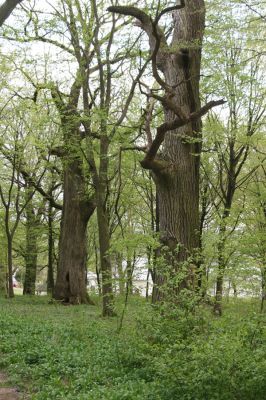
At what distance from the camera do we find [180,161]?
833 cm

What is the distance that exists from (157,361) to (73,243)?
12.5 meters

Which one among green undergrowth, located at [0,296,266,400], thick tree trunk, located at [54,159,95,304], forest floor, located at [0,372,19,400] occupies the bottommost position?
forest floor, located at [0,372,19,400]

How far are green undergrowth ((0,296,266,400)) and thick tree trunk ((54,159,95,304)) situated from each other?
9345mm

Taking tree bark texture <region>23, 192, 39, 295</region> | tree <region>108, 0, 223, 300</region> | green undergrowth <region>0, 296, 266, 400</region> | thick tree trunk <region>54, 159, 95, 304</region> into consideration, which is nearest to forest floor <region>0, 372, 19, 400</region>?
green undergrowth <region>0, 296, 266, 400</region>

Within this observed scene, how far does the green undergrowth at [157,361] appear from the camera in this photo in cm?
414

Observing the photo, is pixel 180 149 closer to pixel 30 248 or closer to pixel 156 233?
pixel 156 233

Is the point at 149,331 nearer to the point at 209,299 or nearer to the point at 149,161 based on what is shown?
the point at 209,299

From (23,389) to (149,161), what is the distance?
4102 millimetres

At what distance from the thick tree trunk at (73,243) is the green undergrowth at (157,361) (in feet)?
30.7

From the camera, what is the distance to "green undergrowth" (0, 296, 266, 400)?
4137 mm

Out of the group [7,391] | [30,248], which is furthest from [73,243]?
[7,391]

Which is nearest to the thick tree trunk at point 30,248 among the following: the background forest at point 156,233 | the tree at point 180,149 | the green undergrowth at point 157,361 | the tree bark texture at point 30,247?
the tree bark texture at point 30,247

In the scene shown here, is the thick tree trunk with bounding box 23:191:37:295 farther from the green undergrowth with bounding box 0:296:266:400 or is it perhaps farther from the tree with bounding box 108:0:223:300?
the green undergrowth with bounding box 0:296:266:400

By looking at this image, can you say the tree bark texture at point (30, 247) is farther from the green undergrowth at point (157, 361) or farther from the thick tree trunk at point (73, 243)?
the green undergrowth at point (157, 361)
